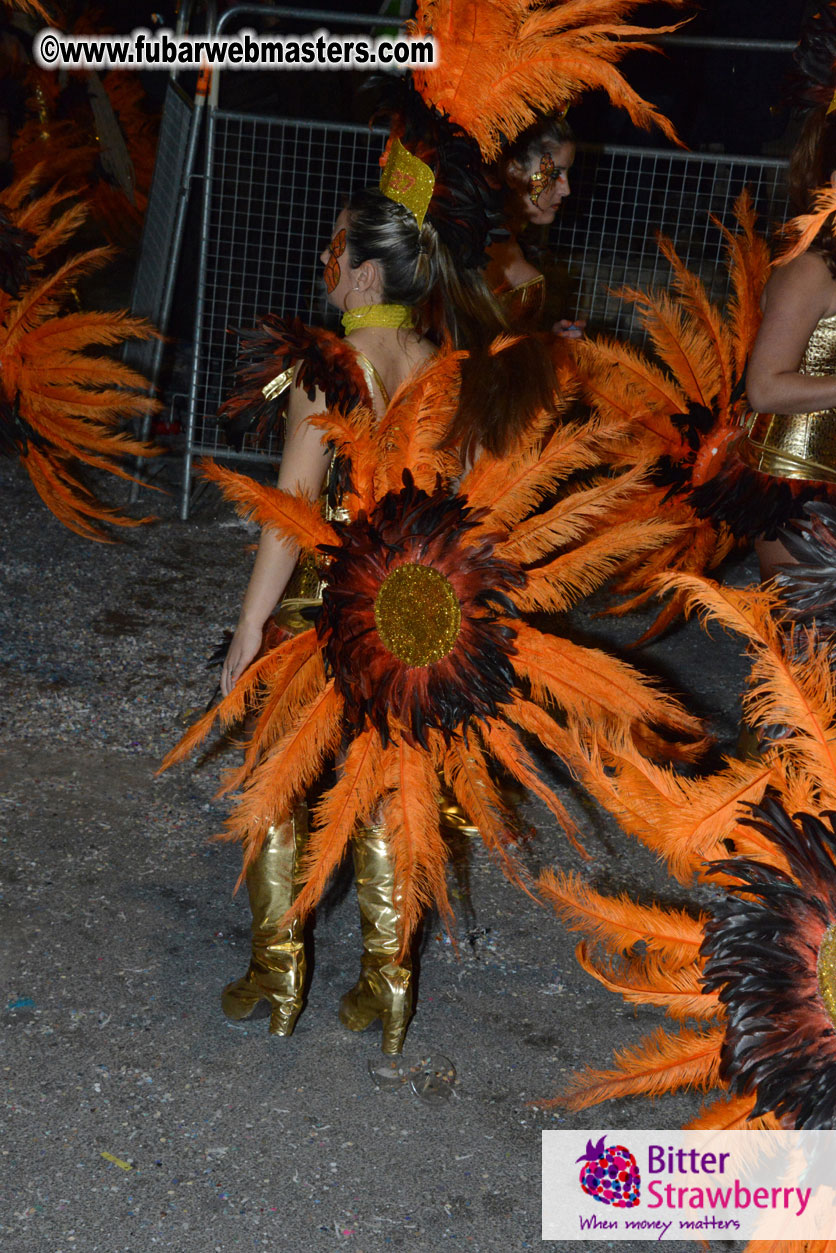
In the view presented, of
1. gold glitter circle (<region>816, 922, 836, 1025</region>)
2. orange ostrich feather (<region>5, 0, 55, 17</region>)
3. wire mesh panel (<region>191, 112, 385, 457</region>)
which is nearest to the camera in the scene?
gold glitter circle (<region>816, 922, 836, 1025</region>)

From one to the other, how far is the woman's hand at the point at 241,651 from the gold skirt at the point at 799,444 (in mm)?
1353

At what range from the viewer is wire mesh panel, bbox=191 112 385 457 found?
531 centimetres

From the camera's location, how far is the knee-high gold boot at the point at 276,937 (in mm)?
2469

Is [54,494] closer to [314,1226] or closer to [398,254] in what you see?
[398,254]

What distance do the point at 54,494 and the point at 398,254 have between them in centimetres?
205

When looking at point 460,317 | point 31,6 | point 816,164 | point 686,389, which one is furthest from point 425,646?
point 31,6

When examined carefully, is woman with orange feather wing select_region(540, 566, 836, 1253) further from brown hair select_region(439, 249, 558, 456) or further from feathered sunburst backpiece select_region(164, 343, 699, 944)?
brown hair select_region(439, 249, 558, 456)

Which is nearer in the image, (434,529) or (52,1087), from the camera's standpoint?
(434,529)

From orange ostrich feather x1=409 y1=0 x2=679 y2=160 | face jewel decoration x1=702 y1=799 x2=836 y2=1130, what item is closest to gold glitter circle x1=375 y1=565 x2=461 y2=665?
face jewel decoration x1=702 y1=799 x2=836 y2=1130

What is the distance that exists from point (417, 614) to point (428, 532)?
16 centimetres

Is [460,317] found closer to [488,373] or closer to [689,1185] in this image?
[488,373]

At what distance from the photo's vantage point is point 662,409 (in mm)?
3693

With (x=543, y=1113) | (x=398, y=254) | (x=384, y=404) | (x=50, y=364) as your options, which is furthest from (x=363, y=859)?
(x=50, y=364)

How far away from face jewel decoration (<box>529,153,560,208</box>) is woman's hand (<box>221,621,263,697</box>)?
191 centimetres
